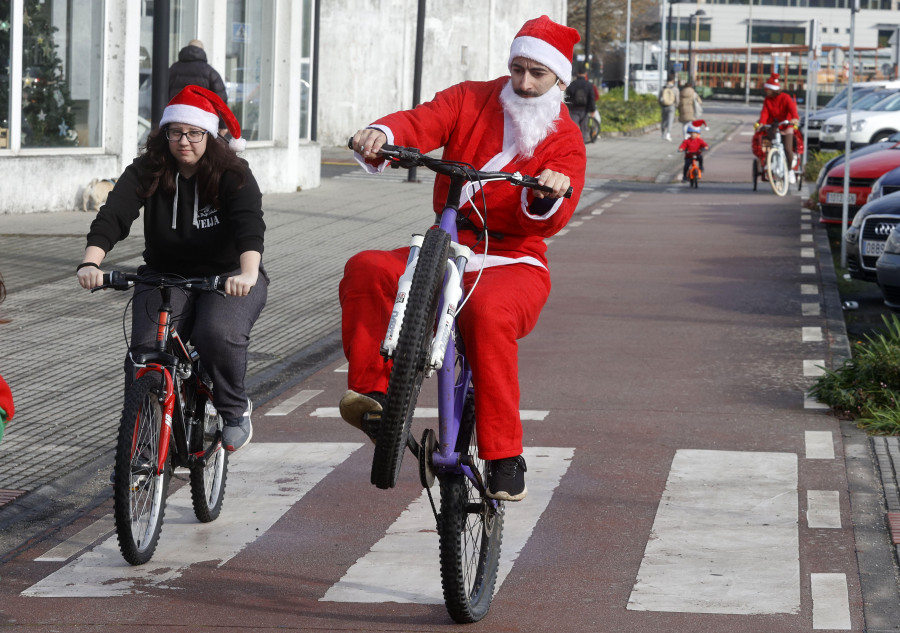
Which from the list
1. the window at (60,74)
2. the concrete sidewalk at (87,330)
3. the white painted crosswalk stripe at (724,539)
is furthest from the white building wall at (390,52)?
the white painted crosswalk stripe at (724,539)

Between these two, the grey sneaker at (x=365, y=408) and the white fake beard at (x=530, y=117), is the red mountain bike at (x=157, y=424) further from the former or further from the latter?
the white fake beard at (x=530, y=117)

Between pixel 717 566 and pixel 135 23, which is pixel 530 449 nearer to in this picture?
pixel 717 566

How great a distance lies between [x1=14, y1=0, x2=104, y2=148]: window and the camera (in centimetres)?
1806

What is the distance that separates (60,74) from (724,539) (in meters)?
14.5

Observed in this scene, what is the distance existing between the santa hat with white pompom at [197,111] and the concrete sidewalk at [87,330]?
179 centimetres

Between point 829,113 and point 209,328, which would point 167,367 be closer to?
point 209,328

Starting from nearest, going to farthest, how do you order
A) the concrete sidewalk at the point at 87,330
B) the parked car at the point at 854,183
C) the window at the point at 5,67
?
the concrete sidewalk at the point at 87,330
the parked car at the point at 854,183
the window at the point at 5,67

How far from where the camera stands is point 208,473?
20.3 feet

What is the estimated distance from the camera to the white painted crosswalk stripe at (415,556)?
528 centimetres

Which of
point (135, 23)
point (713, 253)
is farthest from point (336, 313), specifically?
point (135, 23)

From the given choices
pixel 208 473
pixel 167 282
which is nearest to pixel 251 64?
pixel 208 473

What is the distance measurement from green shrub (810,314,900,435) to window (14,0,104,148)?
11.9 m

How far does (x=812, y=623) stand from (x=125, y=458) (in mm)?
2395

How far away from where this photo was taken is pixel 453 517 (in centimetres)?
472
